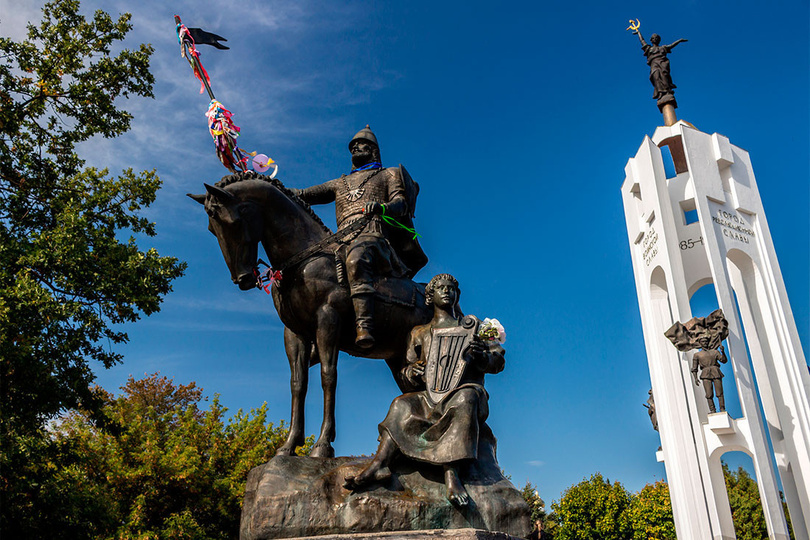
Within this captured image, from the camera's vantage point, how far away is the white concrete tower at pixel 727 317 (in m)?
20.2

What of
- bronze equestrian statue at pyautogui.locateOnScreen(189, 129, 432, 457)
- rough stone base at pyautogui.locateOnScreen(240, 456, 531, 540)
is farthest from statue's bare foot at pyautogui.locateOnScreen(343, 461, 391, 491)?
bronze equestrian statue at pyautogui.locateOnScreen(189, 129, 432, 457)

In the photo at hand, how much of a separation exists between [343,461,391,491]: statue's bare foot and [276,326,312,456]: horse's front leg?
0.97m

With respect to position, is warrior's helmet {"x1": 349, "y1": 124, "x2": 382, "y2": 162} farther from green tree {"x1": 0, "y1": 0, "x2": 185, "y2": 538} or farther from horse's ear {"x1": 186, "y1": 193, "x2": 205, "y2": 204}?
green tree {"x1": 0, "y1": 0, "x2": 185, "y2": 538}

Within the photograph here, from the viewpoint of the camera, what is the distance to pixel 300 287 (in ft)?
19.3

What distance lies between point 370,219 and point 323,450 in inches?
88.5

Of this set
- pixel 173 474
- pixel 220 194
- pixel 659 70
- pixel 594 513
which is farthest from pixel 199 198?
pixel 594 513

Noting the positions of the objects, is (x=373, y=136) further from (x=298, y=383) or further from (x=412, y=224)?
(x=298, y=383)

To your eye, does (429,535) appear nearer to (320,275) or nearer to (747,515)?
(320,275)

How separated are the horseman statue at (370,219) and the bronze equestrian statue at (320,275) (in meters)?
0.01

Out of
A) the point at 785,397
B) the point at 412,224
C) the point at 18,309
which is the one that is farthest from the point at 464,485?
the point at 785,397

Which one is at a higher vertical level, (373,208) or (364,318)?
(373,208)

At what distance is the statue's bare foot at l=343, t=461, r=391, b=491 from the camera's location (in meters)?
4.72

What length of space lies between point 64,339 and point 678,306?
18.8 meters

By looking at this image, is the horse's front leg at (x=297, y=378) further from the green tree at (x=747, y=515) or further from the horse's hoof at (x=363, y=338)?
the green tree at (x=747, y=515)
